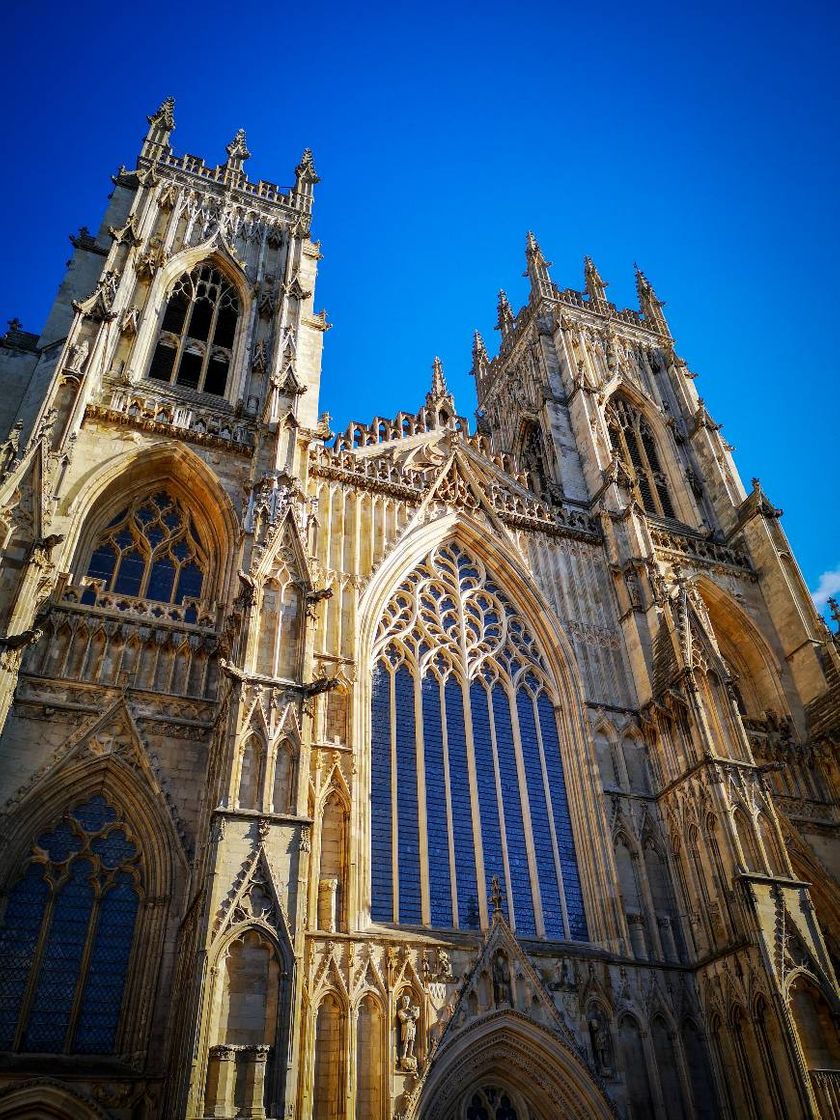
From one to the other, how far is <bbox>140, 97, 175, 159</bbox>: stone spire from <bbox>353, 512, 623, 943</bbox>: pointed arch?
15526 millimetres

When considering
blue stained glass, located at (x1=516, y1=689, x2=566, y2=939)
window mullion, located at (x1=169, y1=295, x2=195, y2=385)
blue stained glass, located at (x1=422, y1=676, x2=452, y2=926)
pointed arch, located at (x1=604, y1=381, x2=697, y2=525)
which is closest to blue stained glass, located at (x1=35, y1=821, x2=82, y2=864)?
blue stained glass, located at (x1=422, y1=676, x2=452, y2=926)

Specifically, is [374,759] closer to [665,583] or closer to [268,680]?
[268,680]

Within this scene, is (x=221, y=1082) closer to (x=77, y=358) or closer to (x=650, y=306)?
(x=77, y=358)

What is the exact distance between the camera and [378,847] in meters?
14.9

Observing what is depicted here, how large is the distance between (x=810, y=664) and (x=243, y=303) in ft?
57.6

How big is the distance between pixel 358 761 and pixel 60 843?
485cm

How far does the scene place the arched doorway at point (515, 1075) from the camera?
12.8 meters

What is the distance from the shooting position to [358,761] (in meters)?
15.2

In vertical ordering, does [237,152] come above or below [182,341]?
above

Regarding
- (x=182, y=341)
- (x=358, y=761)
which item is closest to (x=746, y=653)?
(x=358, y=761)

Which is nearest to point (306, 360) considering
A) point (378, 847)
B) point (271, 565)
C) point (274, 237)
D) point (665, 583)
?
point (274, 237)

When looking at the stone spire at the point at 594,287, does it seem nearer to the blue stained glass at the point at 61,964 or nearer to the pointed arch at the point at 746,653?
the pointed arch at the point at 746,653

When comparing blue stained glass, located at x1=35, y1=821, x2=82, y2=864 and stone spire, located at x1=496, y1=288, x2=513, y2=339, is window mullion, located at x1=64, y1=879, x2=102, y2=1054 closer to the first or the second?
blue stained glass, located at x1=35, y1=821, x2=82, y2=864

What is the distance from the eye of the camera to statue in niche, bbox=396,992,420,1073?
1231 cm
